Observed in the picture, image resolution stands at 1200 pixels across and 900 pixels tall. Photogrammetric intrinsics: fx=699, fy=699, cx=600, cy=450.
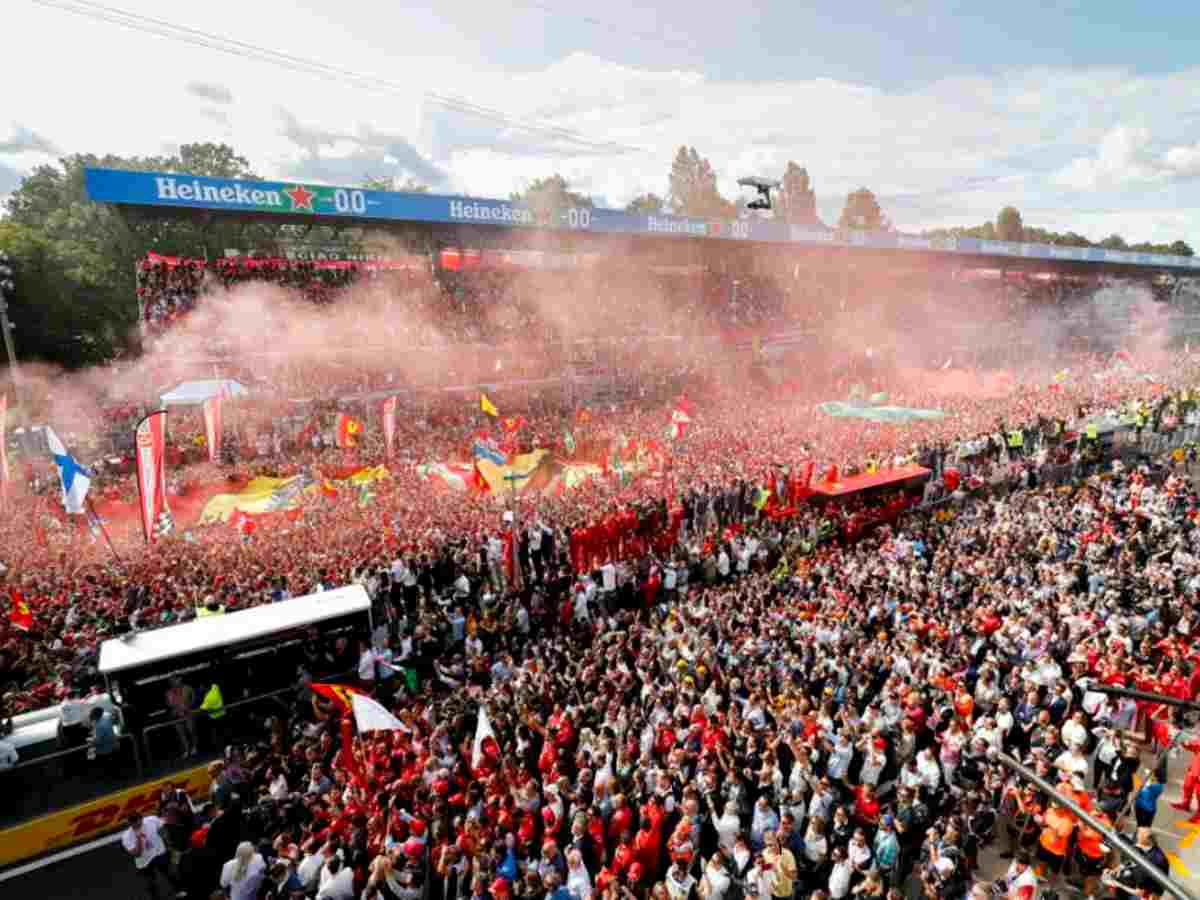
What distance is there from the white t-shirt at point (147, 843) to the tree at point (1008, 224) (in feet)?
338

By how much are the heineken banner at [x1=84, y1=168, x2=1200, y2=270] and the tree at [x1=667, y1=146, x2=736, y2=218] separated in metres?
36.8

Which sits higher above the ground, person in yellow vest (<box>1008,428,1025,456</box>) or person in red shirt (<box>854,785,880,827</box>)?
person in yellow vest (<box>1008,428,1025,456</box>)

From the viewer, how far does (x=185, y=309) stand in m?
26.6

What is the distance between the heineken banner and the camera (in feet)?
70.5

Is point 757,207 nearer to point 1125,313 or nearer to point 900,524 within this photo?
point 900,524

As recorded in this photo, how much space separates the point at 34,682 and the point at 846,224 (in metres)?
87.4

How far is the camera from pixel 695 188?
76125 millimetres

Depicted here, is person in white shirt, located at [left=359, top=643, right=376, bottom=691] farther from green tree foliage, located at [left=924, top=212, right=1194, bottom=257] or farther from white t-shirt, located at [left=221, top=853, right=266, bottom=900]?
green tree foliage, located at [left=924, top=212, right=1194, bottom=257]

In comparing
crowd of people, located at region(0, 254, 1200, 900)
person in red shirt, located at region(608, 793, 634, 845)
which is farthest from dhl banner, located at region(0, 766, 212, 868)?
person in red shirt, located at region(608, 793, 634, 845)

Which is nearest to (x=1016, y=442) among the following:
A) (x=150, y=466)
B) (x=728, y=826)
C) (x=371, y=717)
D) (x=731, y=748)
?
(x=731, y=748)

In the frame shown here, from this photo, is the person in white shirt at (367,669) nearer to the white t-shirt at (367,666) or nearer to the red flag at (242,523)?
the white t-shirt at (367,666)

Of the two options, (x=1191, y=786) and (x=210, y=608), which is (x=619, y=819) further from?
(x=210, y=608)

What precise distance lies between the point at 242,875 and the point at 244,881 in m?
0.06

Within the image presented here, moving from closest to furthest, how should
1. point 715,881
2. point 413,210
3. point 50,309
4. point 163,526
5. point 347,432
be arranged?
point 715,881 < point 163,526 < point 347,432 < point 413,210 < point 50,309
